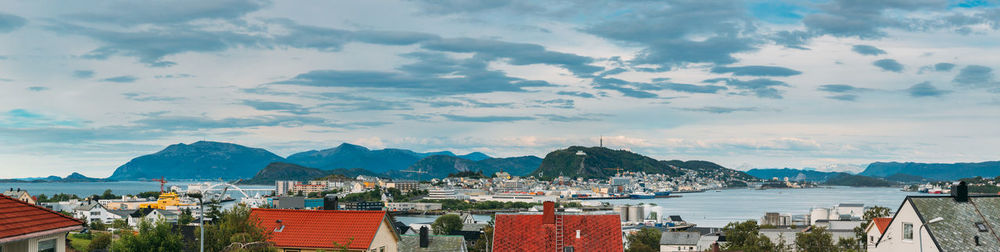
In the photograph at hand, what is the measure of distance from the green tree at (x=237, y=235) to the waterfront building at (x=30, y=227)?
9.39 m

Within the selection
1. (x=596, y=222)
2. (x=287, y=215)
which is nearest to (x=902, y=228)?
(x=596, y=222)

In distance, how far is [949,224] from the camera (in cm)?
2545

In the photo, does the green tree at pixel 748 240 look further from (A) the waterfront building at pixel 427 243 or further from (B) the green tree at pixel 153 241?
(B) the green tree at pixel 153 241

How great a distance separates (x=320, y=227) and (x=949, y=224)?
65.4 feet

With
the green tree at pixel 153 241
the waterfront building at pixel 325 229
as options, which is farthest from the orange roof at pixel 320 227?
the green tree at pixel 153 241

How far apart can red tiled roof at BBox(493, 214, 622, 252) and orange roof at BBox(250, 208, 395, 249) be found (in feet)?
23.5

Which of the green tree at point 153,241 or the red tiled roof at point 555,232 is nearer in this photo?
the green tree at point 153,241

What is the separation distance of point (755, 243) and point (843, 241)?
1207 centimetres

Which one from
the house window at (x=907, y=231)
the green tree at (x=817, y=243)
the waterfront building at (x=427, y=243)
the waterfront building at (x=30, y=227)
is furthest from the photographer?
the green tree at (x=817, y=243)

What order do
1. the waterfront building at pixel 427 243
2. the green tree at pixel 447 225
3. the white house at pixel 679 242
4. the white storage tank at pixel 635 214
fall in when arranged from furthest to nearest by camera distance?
the white storage tank at pixel 635 214 < the green tree at pixel 447 225 < the white house at pixel 679 242 < the waterfront building at pixel 427 243

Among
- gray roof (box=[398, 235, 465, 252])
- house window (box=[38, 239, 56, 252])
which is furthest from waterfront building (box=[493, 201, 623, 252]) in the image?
house window (box=[38, 239, 56, 252])

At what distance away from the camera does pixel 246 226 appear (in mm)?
24734

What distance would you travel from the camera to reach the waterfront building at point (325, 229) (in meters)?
27.4

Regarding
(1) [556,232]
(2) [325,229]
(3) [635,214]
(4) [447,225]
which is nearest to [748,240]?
(1) [556,232]
